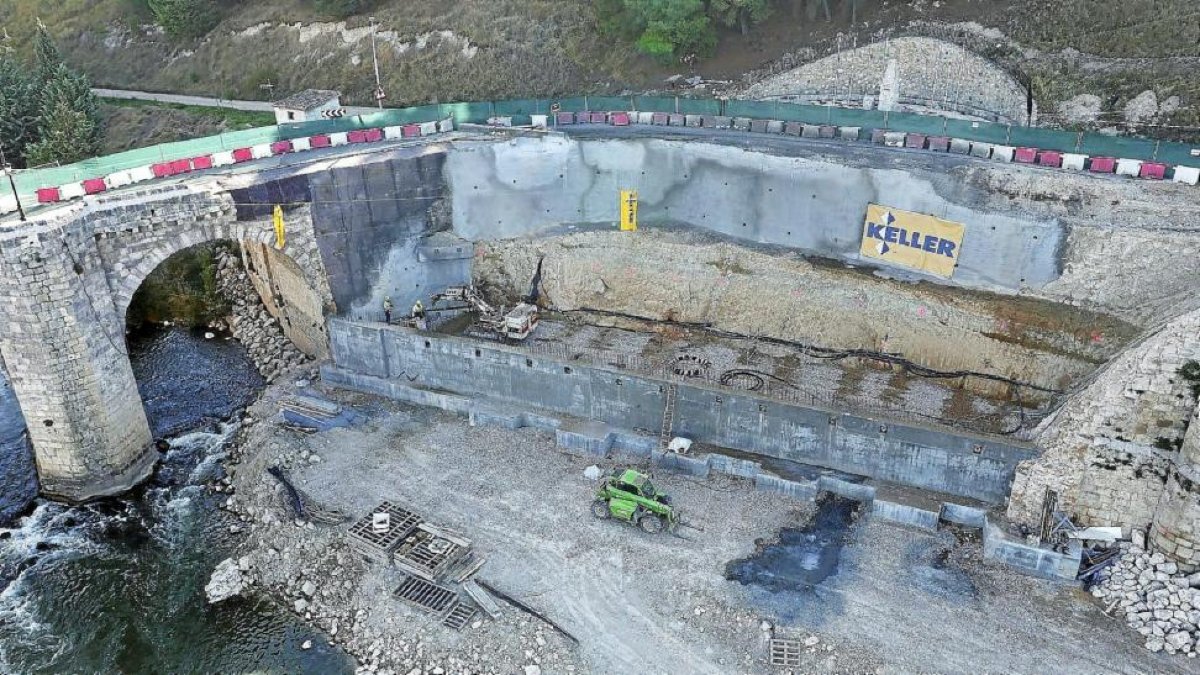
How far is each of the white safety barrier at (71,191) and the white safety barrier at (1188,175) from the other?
4110 centimetres

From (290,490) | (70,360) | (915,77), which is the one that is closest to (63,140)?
(70,360)

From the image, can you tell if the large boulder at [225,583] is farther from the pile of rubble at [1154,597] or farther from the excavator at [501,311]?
the pile of rubble at [1154,597]

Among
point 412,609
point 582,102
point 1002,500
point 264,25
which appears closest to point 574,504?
point 412,609

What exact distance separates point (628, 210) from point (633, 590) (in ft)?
61.3

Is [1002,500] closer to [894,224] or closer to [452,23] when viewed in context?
[894,224]

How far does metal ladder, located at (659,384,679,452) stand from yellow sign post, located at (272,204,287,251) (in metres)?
16.6

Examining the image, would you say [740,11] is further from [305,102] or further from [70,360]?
[70,360]

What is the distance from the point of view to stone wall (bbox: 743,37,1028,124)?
45.9 metres

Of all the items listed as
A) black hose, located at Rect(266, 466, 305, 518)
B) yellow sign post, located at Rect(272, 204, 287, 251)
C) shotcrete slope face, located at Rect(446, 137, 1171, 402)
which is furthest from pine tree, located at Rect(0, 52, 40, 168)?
black hose, located at Rect(266, 466, 305, 518)

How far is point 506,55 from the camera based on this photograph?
196 feet

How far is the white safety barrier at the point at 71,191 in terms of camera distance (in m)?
32.7

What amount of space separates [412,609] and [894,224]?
23.4 m

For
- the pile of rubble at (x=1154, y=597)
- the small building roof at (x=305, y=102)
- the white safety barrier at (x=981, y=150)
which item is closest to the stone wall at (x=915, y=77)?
the white safety barrier at (x=981, y=150)

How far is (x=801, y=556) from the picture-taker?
27.6 meters
